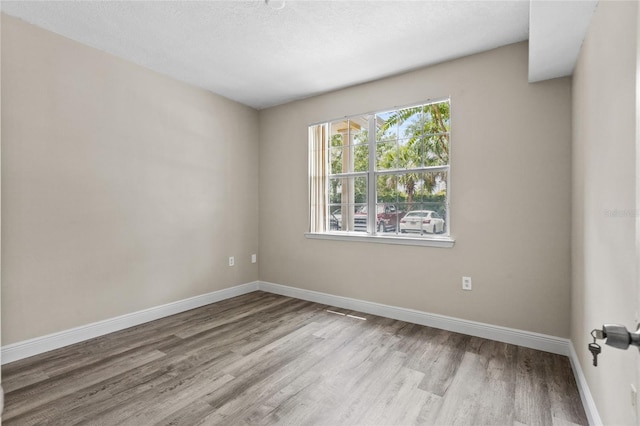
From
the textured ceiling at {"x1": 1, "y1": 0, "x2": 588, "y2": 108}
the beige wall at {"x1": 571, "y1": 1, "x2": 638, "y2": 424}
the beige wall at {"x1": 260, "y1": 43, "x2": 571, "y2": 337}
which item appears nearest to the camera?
the beige wall at {"x1": 571, "y1": 1, "x2": 638, "y2": 424}

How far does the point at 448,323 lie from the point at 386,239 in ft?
3.25

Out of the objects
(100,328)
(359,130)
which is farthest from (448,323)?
(100,328)

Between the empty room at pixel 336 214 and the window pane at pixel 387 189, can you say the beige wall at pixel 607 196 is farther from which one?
the window pane at pixel 387 189

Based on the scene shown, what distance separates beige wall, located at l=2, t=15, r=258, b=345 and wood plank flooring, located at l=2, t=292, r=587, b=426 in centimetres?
49

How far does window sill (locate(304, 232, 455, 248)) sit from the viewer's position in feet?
10.4

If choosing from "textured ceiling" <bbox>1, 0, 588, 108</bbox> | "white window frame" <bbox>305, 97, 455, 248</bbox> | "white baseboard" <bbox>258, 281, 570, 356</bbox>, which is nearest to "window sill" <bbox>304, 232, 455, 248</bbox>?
"white window frame" <bbox>305, 97, 455, 248</bbox>

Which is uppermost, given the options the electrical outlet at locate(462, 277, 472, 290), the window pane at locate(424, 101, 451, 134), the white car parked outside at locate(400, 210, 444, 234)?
the window pane at locate(424, 101, 451, 134)

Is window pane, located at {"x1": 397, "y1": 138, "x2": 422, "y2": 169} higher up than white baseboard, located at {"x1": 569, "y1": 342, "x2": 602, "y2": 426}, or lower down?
higher up

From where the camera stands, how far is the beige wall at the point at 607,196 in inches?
51.3

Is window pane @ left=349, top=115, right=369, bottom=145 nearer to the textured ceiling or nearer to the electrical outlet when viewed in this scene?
the textured ceiling

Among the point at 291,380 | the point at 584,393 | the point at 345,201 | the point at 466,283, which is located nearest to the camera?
the point at 584,393

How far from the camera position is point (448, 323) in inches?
123

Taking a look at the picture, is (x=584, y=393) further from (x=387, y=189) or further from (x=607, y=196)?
(x=387, y=189)

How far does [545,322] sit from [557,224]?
31.5 inches
